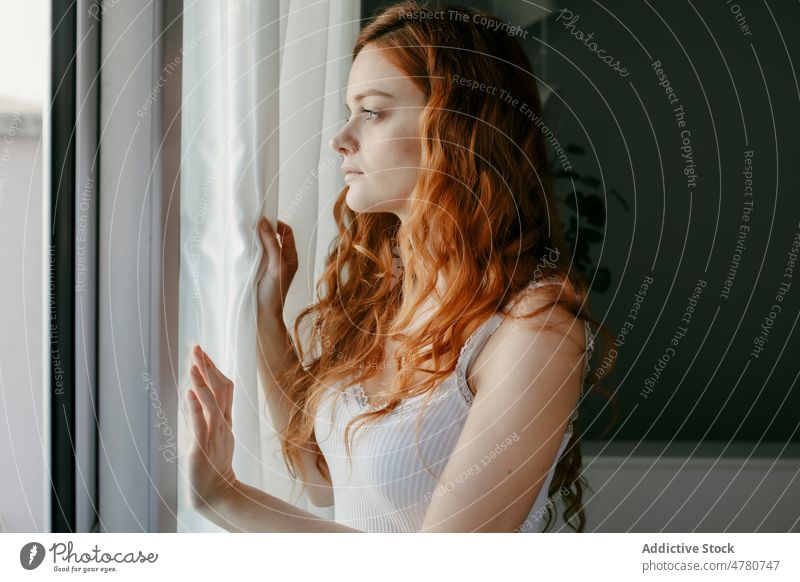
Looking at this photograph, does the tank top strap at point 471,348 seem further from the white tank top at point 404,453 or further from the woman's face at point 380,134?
the woman's face at point 380,134

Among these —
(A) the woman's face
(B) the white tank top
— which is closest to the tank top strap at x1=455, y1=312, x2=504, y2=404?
(B) the white tank top

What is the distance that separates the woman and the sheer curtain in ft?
0.06

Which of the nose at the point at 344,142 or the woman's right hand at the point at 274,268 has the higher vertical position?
the nose at the point at 344,142

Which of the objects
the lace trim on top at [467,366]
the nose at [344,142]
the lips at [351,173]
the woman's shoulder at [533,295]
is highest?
the nose at [344,142]

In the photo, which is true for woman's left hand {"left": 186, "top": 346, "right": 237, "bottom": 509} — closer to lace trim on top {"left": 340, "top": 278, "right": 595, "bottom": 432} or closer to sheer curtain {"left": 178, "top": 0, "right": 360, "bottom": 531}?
sheer curtain {"left": 178, "top": 0, "right": 360, "bottom": 531}

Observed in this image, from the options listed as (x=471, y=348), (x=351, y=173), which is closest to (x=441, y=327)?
(x=471, y=348)

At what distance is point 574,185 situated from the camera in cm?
64

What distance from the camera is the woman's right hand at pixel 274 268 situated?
1.75 ft

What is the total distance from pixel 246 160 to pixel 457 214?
0.56 ft

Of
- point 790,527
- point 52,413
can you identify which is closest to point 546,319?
point 790,527

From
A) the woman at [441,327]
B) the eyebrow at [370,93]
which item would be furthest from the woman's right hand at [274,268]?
the eyebrow at [370,93]

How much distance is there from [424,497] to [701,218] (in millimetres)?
339

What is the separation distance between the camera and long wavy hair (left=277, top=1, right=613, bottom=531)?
504 mm
